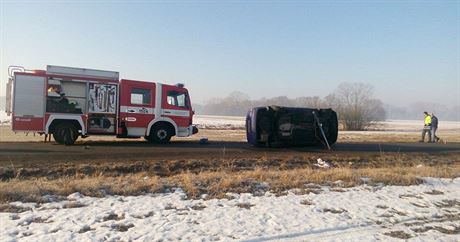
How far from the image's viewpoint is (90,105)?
562 inches

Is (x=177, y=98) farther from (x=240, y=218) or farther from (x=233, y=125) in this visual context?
(x=233, y=125)

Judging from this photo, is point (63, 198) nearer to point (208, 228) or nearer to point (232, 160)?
point (208, 228)

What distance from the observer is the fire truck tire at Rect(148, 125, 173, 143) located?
15.8m

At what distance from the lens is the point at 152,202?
673 cm

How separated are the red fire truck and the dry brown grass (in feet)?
18.5

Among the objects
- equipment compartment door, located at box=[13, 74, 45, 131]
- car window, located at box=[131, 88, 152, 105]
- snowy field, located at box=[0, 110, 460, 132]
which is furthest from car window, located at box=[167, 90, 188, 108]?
snowy field, located at box=[0, 110, 460, 132]

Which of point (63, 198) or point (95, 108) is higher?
point (95, 108)

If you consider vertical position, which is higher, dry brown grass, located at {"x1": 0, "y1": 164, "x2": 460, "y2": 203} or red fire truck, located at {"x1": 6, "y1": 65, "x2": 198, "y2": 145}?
red fire truck, located at {"x1": 6, "y1": 65, "x2": 198, "y2": 145}

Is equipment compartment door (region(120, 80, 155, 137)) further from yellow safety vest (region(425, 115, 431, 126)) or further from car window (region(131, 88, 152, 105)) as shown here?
yellow safety vest (region(425, 115, 431, 126))

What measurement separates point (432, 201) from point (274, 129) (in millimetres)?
8407

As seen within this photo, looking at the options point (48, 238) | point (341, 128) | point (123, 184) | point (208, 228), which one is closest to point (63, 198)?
point (123, 184)

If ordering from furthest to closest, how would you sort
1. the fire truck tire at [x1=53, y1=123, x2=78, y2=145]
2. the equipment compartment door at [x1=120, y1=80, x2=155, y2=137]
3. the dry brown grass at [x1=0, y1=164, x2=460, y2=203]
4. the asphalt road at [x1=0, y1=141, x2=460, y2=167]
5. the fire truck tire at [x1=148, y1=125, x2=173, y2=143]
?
the fire truck tire at [x1=148, y1=125, x2=173, y2=143]
the equipment compartment door at [x1=120, y1=80, x2=155, y2=137]
the fire truck tire at [x1=53, y1=123, x2=78, y2=145]
the asphalt road at [x1=0, y1=141, x2=460, y2=167]
the dry brown grass at [x1=0, y1=164, x2=460, y2=203]

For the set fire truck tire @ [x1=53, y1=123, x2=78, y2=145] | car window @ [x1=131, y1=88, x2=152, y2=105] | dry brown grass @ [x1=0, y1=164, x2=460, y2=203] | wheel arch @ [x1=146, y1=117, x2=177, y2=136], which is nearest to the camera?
dry brown grass @ [x1=0, y1=164, x2=460, y2=203]

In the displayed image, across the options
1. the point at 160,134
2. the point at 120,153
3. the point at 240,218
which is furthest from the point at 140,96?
the point at 240,218
